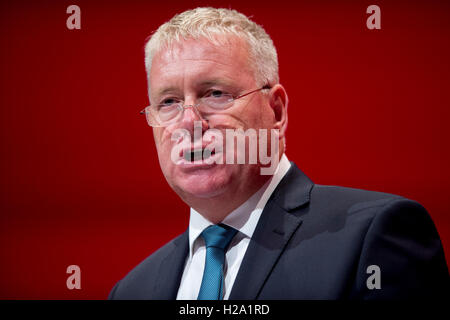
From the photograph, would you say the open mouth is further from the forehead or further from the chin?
the forehead

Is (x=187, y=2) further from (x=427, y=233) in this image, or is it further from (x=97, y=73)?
(x=427, y=233)

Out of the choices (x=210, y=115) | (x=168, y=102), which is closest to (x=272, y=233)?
(x=210, y=115)

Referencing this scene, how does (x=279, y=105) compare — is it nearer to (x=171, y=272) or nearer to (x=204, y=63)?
(x=204, y=63)

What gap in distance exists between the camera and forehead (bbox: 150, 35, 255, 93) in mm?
1479

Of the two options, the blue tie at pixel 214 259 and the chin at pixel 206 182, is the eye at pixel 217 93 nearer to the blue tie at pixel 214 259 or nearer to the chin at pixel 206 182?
the chin at pixel 206 182

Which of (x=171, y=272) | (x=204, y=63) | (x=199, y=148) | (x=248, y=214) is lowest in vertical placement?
(x=171, y=272)

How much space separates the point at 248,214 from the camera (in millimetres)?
1525

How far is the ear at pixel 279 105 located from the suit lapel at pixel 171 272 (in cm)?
51

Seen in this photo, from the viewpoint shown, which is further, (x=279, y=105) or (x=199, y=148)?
(x=279, y=105)

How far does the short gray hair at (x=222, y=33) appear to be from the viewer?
154 centimetres

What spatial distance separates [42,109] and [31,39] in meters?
0.35

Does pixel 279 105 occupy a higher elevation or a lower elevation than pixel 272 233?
higher

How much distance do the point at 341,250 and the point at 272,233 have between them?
219mm

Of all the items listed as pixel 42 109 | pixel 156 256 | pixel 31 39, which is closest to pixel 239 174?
pixel 156 256
